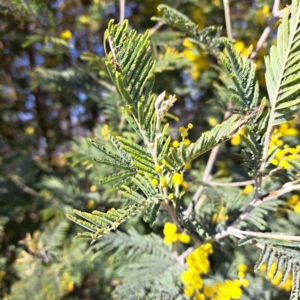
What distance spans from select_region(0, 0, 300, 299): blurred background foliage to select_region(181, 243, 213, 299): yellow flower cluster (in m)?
0.04

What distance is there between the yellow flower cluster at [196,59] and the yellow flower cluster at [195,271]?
787 mm

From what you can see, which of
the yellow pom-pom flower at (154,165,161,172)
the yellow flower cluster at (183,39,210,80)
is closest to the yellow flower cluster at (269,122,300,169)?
the yellow pom-pom flower at (154,165,161,172)

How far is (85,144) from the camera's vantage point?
1097mm

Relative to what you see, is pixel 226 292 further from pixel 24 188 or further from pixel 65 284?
pixel 24 188

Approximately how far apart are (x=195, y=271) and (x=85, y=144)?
57cm

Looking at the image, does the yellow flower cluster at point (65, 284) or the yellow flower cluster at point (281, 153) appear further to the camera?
the yellow flower cluster at point (65, 284)

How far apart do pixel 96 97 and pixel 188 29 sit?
0.63 meters

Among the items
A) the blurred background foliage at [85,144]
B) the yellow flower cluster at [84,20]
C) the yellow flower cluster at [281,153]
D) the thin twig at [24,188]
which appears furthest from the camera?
the yellow flower cluster at [84,20]

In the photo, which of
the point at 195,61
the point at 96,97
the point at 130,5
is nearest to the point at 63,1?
the point at 130,5

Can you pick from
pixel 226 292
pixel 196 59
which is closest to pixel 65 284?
Result: pixel 226 292

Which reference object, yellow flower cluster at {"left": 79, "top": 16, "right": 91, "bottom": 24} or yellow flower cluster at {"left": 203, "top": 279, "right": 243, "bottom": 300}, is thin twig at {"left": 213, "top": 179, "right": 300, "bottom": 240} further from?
yellow flower cluster at {"left": 79, "top": 16, "right": 91, "bottom": 24}

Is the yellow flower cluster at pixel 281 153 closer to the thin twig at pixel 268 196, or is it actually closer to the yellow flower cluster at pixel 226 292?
the thin twig at pixel 268 196

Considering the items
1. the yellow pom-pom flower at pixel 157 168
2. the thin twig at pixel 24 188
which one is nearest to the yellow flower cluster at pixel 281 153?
the yellow pom-pom flower at pixel 157 168

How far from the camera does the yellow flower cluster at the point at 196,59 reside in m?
1.28
